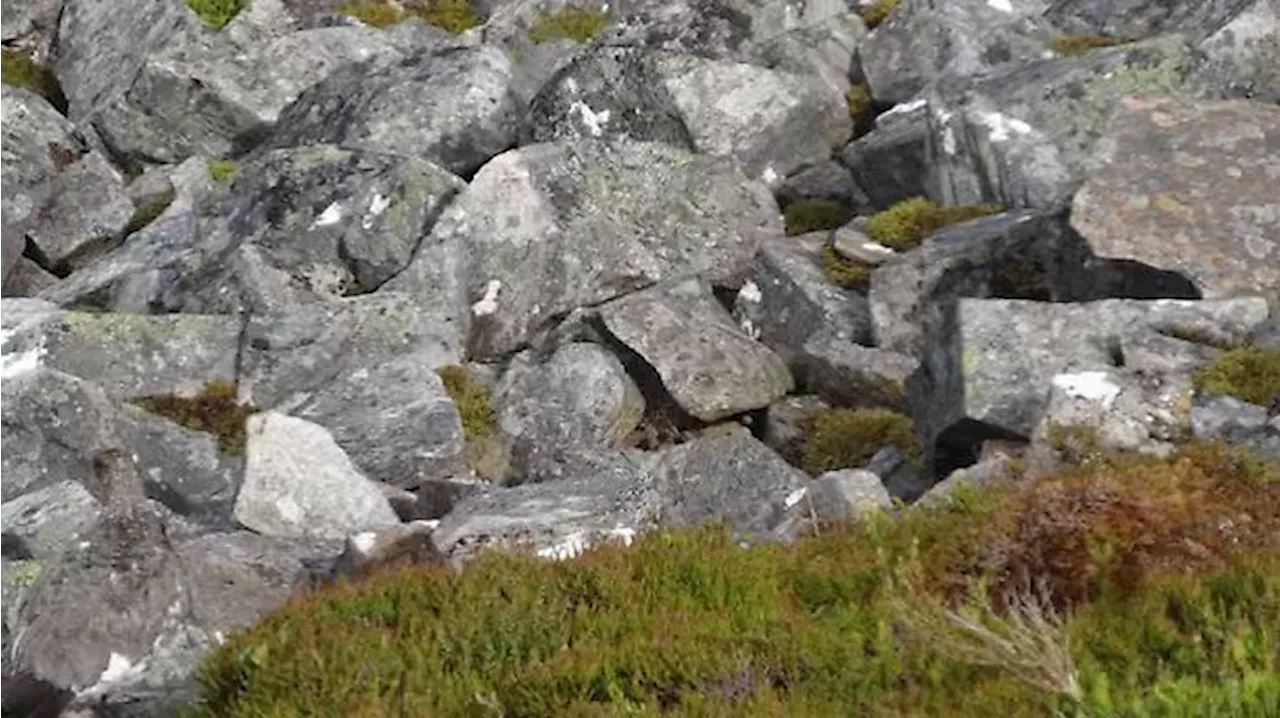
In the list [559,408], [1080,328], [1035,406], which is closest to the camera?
[1035,406]

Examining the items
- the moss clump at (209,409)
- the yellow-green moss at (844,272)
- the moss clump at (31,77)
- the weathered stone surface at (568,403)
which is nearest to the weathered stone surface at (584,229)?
the yellow-green moss at (844,272)

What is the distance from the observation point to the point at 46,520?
13688 millimetres

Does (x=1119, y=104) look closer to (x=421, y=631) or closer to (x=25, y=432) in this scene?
(x=25, y=432)

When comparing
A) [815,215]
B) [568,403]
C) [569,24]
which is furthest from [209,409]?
[569,24]

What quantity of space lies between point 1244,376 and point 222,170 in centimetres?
1730

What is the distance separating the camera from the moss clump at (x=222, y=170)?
27094 millimetres

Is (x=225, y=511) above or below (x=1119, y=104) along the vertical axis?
below

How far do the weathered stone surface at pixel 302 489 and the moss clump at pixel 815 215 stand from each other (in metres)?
10.0

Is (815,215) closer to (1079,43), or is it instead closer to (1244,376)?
(1079,43)

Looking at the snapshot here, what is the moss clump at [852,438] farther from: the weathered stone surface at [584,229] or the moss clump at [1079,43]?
the moss clump at [1079,43]

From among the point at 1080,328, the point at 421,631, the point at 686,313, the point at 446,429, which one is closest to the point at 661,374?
the point at 686,313

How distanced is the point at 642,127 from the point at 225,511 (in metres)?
11.7

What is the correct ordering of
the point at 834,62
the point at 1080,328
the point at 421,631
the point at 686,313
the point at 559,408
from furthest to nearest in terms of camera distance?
the point at 834,62
the point at 686,313
the point at 559,408
the point at 1080,328
the point at 421,631

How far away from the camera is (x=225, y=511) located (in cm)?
1562
